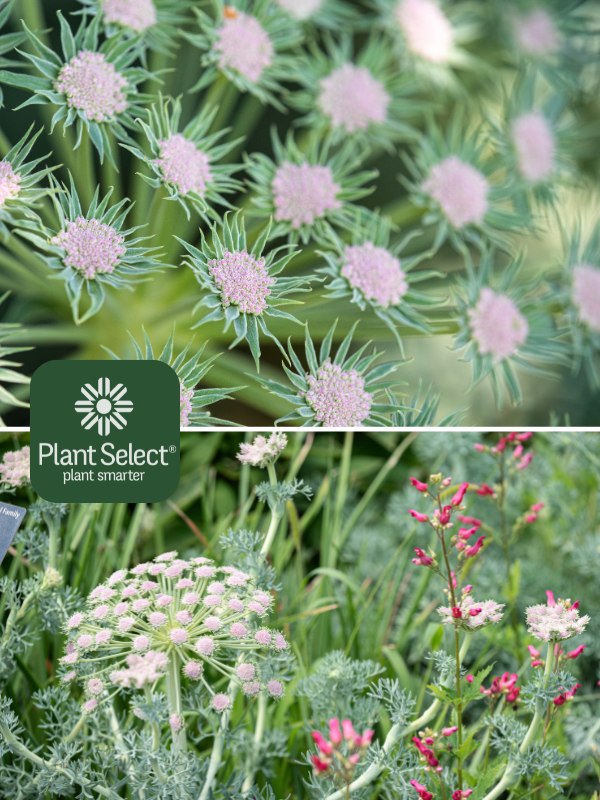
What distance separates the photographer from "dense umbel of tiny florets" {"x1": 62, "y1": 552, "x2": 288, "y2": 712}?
676 mm

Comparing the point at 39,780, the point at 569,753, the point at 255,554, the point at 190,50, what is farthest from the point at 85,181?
the point at 569,753

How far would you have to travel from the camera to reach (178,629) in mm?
673

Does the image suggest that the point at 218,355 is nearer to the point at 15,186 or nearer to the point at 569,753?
the point at 15,186

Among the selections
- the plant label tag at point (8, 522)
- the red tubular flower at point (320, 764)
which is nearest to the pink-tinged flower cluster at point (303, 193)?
the plant label tag at point (8, 522)

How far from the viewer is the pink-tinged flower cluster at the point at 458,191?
34.2 inches

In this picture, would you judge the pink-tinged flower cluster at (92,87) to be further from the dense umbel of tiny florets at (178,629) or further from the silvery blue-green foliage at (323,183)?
the dense umbel of tiny florets at (178,629)

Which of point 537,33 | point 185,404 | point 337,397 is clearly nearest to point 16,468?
point 185,404

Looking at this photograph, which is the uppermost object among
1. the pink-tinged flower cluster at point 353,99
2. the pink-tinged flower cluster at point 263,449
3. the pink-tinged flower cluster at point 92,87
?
the pink-tinged flower cluster at point 353,99

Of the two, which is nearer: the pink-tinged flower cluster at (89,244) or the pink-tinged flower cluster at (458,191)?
the pink-tinged flower cluster at (89,244)

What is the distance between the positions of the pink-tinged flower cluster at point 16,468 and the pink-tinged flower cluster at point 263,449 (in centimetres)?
18

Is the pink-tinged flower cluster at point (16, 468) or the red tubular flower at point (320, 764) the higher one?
the pink-tinged flower cluster at point (16, 468)

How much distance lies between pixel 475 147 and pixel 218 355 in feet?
1.10

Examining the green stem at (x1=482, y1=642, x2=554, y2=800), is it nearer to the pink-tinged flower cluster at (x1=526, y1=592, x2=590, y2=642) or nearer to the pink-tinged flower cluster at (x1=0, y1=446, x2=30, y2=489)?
the pink-tinged flower cluster at (x1=526, y1=592, x2=590, y2=642)

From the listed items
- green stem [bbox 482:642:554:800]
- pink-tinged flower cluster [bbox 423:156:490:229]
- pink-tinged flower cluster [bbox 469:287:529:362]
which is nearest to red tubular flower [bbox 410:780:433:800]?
green stem [bbox 482:642:554:800]
